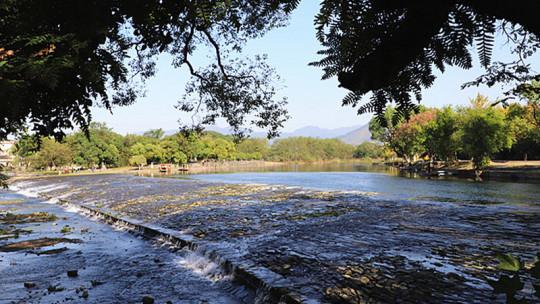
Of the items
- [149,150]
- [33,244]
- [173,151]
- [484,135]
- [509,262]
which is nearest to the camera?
[509,262]

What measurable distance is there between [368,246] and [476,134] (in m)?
50.5

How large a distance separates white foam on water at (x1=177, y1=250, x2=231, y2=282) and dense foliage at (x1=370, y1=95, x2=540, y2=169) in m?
34.4

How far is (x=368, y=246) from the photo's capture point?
978 cm

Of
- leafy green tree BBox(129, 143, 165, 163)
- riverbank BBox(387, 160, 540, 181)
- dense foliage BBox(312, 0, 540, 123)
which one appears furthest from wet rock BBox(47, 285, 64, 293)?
leafy green tree BBox(129, 143, 165, 163)

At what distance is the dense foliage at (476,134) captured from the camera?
51.9 metres

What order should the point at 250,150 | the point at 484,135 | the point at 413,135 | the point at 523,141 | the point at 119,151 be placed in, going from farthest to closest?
the point at 250,150 → the point at 119,151 → the point at 413,135 → the point at 523,141 → the point at 484,135

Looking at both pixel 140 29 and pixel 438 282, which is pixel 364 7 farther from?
pixel 438 282

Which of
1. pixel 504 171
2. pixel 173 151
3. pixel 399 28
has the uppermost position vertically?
pixel 173 151

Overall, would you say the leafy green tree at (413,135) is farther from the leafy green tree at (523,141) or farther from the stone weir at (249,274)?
the stone weir at (249,274)

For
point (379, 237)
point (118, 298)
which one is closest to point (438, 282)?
point (379, 237)

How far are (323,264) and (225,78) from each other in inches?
325

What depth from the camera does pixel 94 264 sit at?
9.04m

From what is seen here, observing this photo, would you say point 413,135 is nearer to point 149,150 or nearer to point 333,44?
point 149,150

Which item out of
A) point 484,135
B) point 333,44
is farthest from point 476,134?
point 333,44
